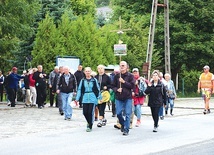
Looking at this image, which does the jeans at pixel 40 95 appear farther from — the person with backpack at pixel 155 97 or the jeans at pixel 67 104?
the person with backpack at pixel 155 97

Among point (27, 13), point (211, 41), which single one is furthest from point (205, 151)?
point (211, 41)

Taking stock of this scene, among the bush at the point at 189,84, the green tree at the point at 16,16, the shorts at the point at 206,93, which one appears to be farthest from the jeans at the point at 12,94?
the bush at the point at 189,84

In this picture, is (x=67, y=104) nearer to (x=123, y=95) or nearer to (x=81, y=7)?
(x=123, y=95)

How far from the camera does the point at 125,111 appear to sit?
48.5 feet

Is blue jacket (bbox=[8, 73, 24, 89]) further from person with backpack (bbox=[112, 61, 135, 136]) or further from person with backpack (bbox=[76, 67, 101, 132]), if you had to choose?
person with backpack (bbox=[112, 61, 135, 136])

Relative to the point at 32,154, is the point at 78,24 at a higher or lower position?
higher

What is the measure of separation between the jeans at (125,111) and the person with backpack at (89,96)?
975 mm

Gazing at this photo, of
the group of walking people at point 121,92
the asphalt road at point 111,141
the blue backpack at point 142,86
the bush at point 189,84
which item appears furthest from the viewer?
the bush at point 189,84

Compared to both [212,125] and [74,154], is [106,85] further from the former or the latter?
[74,154]

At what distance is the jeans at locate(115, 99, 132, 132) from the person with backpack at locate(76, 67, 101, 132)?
0.98m

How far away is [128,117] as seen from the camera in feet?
48.1

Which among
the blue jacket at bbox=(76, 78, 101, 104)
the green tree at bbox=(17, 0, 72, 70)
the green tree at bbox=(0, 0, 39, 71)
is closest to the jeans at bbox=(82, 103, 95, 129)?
the blue jacket at bbox=(76, 78, 101, 104)

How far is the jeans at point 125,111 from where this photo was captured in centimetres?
1458

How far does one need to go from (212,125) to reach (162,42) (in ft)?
97.7
